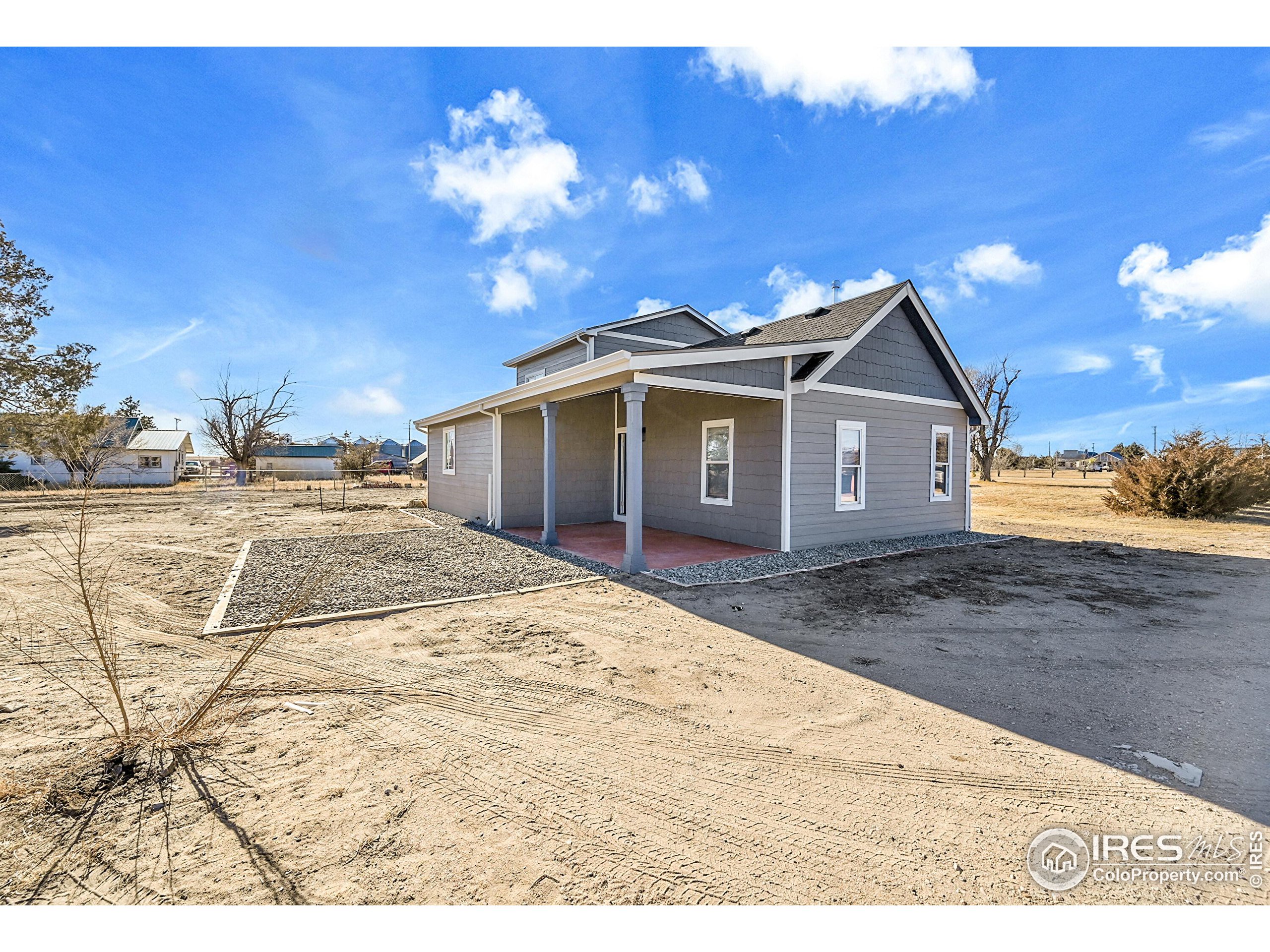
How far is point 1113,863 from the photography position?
188cm

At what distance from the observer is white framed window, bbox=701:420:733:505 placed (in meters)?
9.09

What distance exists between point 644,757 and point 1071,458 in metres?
107

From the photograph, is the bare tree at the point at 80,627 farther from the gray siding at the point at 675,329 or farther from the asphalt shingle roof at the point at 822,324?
the gray siding at the point at 675,329

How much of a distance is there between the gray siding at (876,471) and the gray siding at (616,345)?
5.03 m

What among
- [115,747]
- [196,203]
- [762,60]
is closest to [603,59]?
[762,60]

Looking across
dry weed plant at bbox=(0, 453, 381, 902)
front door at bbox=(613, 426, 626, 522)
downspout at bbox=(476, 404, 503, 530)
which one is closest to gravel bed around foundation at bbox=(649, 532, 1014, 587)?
dry weed plant at bbox=(0, 453, 381, 902)

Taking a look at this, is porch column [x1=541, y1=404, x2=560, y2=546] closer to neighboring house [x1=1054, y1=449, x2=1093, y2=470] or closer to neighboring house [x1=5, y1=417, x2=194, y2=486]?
neighboring house [x1=5, y1=417, x2=194, y2=486]

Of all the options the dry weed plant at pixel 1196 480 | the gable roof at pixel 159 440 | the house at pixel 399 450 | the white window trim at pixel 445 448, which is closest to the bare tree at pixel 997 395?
the dry weed plant at pixel 1196 480

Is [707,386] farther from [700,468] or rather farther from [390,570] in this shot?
[390,570]

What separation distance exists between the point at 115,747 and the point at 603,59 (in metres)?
5.76

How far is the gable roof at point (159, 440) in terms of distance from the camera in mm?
32719

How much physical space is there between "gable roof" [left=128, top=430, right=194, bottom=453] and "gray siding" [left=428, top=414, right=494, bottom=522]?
29444 millimetres

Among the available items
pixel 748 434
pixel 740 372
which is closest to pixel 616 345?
pixel 748 434
